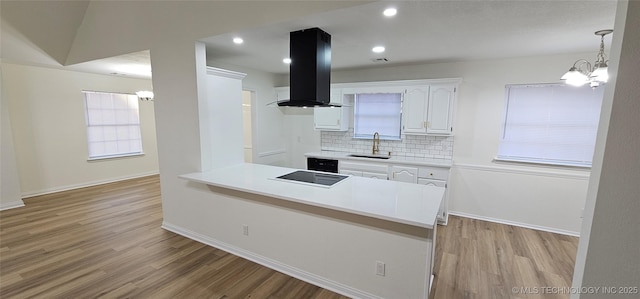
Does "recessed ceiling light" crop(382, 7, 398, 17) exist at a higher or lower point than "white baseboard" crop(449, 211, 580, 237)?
higher

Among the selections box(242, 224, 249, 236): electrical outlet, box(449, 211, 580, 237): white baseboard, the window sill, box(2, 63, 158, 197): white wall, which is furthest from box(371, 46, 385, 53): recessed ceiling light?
the window sill

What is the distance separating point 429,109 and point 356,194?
8.08 ft

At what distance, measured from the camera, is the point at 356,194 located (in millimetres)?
2375

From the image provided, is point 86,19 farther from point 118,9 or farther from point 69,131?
point 69,131

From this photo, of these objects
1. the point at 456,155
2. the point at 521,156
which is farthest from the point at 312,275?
the point at 521,156

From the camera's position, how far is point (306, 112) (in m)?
5.58

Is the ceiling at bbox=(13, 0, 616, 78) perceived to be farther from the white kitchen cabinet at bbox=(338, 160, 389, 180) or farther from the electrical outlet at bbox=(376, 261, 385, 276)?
the electrical outlet at bbox=(376, 261, 385, 276)

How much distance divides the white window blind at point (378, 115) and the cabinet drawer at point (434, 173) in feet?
2.99

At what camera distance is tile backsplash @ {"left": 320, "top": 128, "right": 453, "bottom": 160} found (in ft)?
14.2

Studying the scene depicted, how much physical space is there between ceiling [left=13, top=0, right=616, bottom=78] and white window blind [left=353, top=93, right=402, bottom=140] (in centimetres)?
82

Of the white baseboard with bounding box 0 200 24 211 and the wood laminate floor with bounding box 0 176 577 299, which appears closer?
the wood laminate floor with bounding box 0 176 577 299

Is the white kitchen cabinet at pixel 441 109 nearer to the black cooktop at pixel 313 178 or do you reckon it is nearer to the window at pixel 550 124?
the window at pixel 550 124

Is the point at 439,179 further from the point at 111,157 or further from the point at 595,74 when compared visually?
the point at 111,157

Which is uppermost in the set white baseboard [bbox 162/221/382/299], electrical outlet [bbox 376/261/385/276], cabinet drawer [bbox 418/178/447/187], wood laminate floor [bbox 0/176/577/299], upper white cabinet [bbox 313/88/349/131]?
upper white cabinet [bbox 313/88/349/131]
